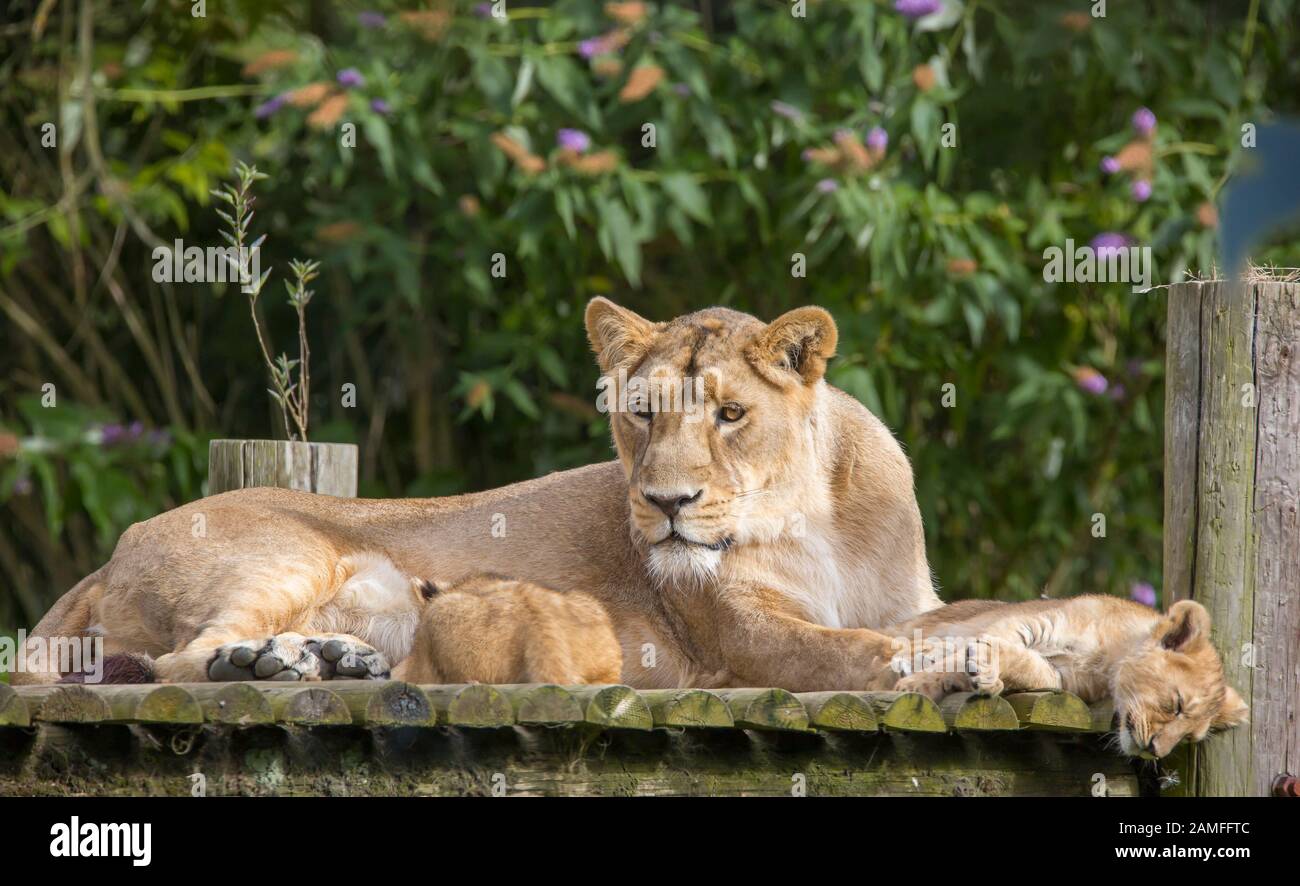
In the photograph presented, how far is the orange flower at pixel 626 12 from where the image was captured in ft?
23.3

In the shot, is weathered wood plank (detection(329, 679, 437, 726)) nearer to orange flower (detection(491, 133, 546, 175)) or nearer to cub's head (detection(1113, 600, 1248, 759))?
Result: cub's head (detection(1113, 600, 1248, 759))

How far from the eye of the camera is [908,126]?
7.02 meters

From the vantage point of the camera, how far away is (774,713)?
142 inches

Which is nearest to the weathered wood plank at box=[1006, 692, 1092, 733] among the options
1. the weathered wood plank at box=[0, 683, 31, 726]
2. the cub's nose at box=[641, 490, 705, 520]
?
the cub's nose at box=[641, 490, 705, 520]

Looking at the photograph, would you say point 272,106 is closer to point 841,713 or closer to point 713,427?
point 713,427

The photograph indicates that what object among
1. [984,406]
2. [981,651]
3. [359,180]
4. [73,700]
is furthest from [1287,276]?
[359,180]

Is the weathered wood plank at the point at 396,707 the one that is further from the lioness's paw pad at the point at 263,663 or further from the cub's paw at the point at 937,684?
the cub's paw at the point at 937,684

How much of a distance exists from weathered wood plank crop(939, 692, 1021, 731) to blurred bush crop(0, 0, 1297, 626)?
133 inches

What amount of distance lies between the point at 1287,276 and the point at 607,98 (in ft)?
13.3

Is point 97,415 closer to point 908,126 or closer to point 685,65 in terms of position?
point 685,65

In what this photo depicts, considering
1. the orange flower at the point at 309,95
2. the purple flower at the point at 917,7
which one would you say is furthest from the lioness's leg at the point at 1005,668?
the orange flower at the point at 309,95

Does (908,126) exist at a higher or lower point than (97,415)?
higher

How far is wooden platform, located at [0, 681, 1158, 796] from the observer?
3496mm

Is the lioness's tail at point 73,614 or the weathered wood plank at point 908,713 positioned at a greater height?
the lioness's tail at point 73,614
